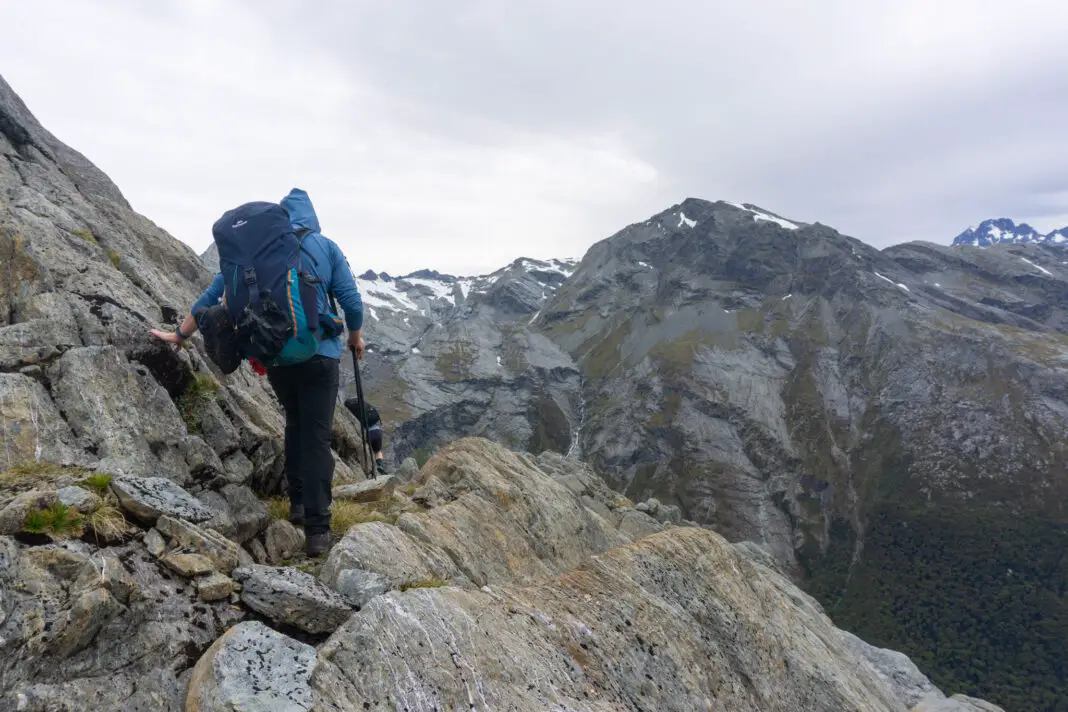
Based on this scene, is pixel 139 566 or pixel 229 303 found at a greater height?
pixel 229 303

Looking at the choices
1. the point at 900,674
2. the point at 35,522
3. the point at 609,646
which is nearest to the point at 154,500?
the point at 35,522

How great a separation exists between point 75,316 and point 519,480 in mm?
12348

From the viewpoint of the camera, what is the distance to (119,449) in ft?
31.6

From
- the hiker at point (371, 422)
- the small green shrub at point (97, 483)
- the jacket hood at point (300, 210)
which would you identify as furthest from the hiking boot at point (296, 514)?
the jacket hood at point (300, 210)

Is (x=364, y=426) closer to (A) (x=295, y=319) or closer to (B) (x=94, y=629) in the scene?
(A) (x=295, y=319)

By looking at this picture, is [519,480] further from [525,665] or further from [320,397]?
[525,665]

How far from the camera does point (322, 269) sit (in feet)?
32.1

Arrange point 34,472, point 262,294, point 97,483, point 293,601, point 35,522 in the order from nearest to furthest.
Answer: point 35,522 < point 293,601 < point 97,483 < point 34,472 < point 262,294

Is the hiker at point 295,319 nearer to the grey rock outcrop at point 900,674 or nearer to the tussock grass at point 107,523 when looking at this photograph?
the tussock grass at point 107,523

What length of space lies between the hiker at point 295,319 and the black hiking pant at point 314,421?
0.02 meters

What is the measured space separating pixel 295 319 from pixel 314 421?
83.8 inches

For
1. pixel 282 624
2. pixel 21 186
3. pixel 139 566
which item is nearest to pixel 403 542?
pixel 282 624

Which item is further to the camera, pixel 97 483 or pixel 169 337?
pixel 169 337

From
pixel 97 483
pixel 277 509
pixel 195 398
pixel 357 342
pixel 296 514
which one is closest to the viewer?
pixel 97 483
